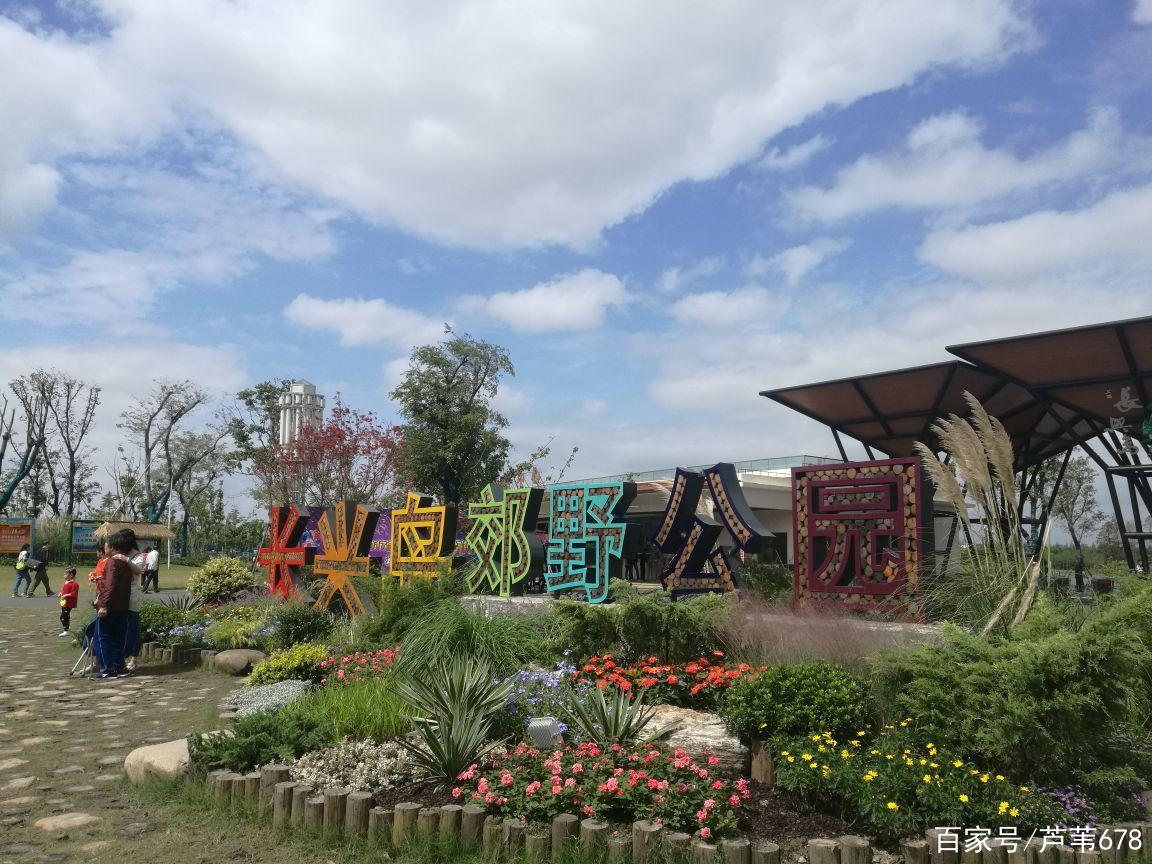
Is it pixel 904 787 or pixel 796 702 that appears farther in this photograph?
pixel 796 702

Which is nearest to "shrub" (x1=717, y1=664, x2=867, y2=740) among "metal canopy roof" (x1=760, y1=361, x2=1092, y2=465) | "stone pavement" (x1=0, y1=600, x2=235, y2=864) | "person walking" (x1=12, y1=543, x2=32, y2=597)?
"stone pavement" (x1=0, y1=600, x2=235, y2=864)

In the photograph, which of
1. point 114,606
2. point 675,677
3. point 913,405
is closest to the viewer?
point 675,677

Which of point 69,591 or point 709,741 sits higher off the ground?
point 69,591

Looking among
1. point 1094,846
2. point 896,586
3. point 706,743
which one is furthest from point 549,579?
point 1094,846

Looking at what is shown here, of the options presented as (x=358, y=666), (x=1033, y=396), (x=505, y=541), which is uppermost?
(x=1033, y=396)

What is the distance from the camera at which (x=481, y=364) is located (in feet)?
117

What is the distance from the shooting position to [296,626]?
11.0 meters

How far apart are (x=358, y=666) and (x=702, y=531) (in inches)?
165

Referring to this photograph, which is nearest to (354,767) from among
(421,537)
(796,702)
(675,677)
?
(675,677)

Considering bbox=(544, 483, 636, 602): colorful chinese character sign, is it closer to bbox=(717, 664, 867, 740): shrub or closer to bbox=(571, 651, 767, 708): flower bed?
bbox=(571, 651, 767, 708): flower bed

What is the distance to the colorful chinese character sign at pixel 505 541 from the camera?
38.1ft

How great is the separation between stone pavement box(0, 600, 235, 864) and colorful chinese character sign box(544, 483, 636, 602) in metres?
4.45

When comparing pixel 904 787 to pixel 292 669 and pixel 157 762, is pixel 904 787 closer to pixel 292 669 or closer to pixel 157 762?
pixel 157 762

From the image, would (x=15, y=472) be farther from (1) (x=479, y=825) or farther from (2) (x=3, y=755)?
(1) (x=479, y=825)
